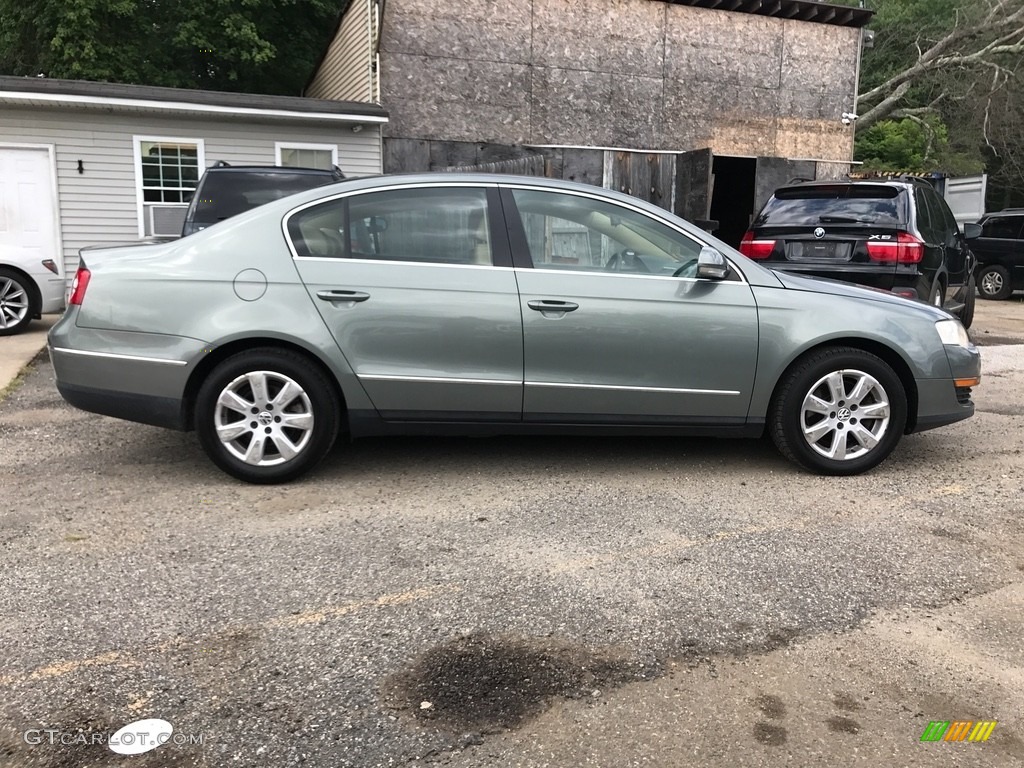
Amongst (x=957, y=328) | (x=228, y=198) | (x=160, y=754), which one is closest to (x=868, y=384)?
(x=957, y=328)

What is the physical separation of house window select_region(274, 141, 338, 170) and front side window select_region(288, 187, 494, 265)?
9.15m

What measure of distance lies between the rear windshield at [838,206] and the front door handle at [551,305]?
175 inches

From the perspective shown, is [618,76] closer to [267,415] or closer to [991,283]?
[991,283]

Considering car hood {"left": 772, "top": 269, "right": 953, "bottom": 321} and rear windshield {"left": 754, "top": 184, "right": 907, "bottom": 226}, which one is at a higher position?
rear windshield {"left": 754, "top": 184, "right": 907, "bottom": 226}

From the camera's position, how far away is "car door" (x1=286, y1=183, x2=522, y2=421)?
4.45m

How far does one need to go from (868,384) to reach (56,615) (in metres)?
4.09

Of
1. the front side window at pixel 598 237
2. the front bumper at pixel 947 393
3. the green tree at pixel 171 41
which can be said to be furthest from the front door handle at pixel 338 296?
the green tree at pixel 171 41

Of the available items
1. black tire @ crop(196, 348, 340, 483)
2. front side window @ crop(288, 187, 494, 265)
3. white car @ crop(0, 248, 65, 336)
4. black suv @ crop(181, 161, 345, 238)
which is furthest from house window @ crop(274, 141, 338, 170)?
black tire @ crop(196, 348, 340, 483)

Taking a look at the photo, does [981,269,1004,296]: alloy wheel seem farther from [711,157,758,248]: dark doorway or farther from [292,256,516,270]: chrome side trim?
[292,256,516,270]: chrome side trim

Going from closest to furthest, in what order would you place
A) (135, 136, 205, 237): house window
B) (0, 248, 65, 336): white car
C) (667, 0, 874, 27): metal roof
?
(0, 248, 65, 336): white car < (135, 136, 205, 237): house window < (667, 0, 874, 27): metal roof

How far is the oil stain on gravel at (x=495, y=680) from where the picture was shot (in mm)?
2537

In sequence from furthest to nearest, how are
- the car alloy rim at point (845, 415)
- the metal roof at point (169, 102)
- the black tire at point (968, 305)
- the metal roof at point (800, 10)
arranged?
the metal roof at point (800, 10) → the metal roof at point (169, 102) → the black tire at point (968, 305) → the car alloy rim at point (845, 415)

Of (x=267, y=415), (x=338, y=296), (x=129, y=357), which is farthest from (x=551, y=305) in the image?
(x=129, y=357)

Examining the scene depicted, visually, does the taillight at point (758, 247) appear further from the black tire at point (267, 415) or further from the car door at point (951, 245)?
the black tire at point (267, 415)
